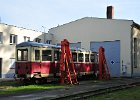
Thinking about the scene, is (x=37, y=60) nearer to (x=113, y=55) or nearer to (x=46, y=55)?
(x=46, y=55)

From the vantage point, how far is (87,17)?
40062 mm

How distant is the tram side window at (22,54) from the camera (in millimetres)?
23750

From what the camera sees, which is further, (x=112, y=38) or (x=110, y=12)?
(x=110, y=12)

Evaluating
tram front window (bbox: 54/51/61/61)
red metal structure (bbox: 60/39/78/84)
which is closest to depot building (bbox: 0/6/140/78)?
tram front window (bbox: 54/51/61/61)

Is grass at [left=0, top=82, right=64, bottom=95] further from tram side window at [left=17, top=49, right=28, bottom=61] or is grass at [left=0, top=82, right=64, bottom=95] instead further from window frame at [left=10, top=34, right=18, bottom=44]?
window frame at [left=10, top=34, right=18, bottom=44]

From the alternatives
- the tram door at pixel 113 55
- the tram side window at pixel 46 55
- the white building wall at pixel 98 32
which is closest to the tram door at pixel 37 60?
the tram side window at pixel 46 55

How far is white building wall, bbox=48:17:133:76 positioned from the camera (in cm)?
3659

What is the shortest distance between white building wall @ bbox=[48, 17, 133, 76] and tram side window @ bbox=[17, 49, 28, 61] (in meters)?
15.7

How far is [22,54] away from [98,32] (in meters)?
16.4

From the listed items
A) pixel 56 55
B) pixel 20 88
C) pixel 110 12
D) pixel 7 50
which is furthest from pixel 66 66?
pixel 110 12

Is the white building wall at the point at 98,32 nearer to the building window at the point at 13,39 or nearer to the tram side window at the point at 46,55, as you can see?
the building window at the point at 13,39

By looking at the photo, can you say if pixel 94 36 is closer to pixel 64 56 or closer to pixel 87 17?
pixel 87 17

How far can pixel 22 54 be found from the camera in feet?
79.0

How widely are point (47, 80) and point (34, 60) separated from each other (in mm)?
2208
